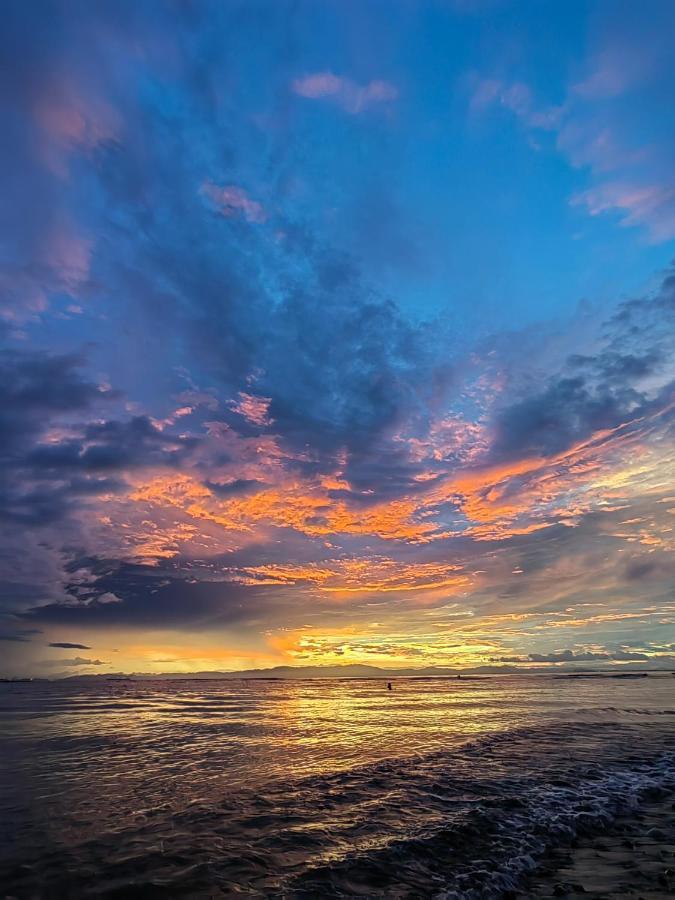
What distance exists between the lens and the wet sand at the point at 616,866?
A: 780 centimetres

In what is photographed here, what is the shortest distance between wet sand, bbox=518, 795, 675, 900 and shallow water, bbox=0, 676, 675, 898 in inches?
21.1

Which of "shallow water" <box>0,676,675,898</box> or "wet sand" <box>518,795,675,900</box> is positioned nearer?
"wet sand" <box>518,795,675,900</box>

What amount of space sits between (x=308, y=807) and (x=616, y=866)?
7964 millimetres

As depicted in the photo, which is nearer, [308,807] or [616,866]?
[616,866]

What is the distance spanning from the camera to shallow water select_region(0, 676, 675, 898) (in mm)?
8797

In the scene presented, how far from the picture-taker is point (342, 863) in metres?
9.30

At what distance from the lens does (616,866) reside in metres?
8.91

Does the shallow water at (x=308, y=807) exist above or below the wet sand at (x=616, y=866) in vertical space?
above

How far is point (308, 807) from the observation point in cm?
1350

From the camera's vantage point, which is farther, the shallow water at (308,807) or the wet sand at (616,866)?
the shallow water at (308,807)

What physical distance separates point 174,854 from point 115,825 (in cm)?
318

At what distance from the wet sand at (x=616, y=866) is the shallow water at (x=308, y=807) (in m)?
0.54

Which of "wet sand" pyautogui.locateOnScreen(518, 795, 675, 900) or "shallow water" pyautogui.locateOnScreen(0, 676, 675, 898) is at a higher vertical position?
"shallow water" pyautogui.locateOnScreen(0, 676, 675, 898)

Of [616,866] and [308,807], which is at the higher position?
[308,807]
